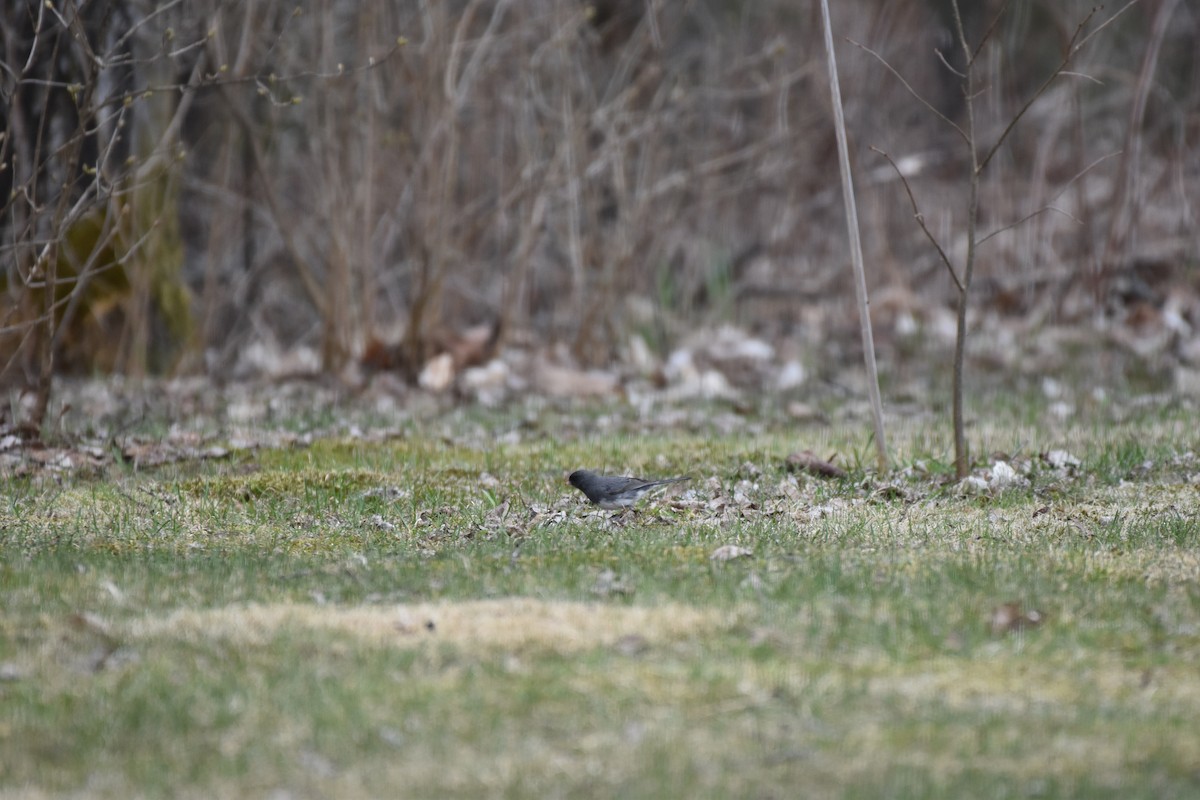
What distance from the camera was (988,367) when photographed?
38.3ft

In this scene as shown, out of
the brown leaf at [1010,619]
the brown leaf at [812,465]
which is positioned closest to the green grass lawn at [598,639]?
the brown leaf at [1010,619]

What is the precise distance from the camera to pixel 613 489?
5.98m

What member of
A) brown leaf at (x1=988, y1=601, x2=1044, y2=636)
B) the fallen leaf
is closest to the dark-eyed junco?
the fallen leaf

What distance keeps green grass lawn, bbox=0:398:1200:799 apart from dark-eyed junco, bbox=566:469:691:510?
100 millimetres

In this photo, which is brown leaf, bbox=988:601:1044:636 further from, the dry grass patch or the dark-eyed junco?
the dark-eyed junco

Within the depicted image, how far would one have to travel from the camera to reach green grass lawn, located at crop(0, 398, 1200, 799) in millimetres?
3211

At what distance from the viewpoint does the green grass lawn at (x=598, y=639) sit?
3.21 meters

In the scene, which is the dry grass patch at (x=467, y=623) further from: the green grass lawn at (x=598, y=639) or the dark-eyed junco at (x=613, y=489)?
the dark-eyed junco at (x=613, y=489)

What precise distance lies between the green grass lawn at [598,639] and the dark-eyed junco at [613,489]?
0.33 ft

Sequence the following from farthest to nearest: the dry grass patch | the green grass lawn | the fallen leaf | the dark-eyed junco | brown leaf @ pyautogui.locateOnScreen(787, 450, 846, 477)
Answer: brown leaf @ pyautogui.locateOnScreen(787, 450, 846, 477) < the dark-eyed junco < the fallen leaf < the dry grass patch < the green grass lawn

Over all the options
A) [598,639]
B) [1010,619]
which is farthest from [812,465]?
[598,639]

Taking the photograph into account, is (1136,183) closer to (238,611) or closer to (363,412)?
(363,412)

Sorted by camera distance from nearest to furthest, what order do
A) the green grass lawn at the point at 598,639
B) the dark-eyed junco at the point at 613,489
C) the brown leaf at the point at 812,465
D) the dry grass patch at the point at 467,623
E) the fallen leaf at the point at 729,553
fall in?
1. the green grass lawn at the point at 598,639
2. the dry grass patch at the point at 467,623
3. the fallen leaf at the point at 729,553
4. the dark-eyed junco at the point at 613,489
5. the brown leaf at the point at 812,465

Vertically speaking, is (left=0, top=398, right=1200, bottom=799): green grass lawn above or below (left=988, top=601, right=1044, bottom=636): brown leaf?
below
